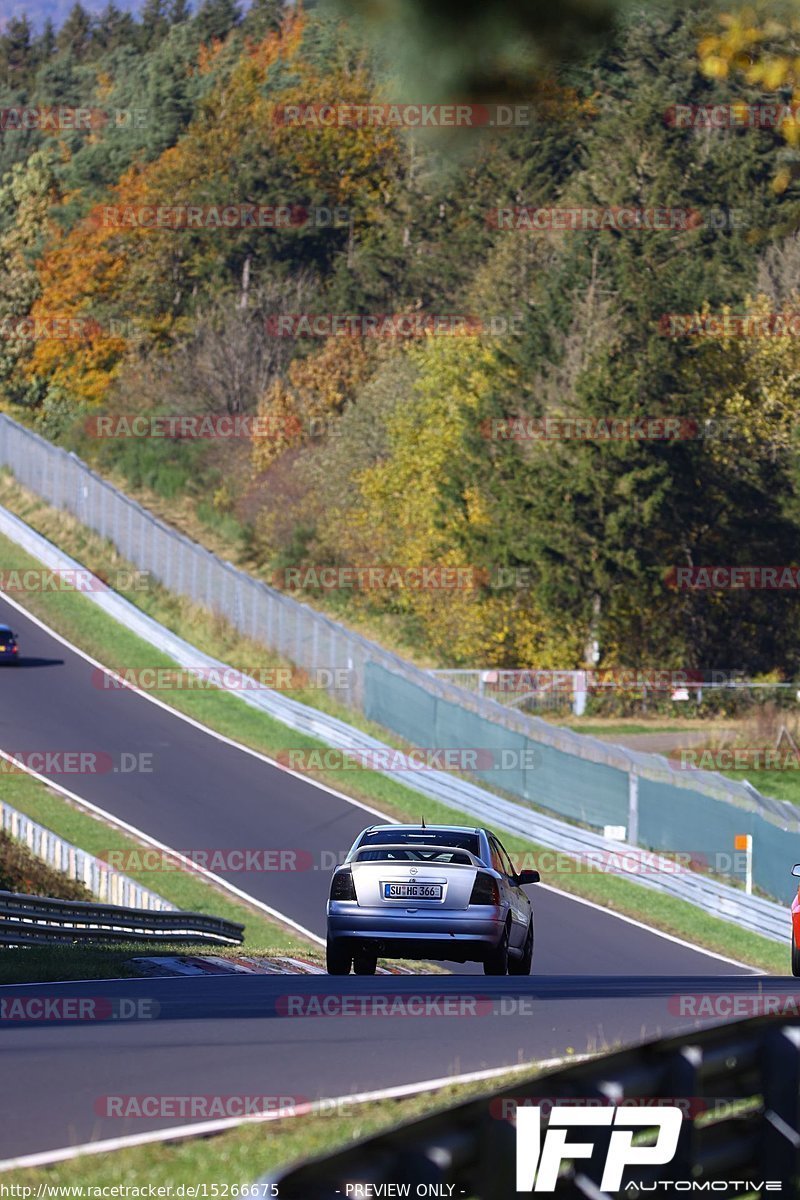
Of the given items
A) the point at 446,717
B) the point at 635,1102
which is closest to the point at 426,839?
the point at 635,1102

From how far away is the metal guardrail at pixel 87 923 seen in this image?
20188 mm

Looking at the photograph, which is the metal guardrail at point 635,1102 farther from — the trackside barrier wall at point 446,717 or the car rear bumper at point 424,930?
the trackside barrier wall at point 446,717

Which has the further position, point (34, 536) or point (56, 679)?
point (34, 536)

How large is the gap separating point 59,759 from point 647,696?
22.9 m

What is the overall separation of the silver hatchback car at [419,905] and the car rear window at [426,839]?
0.02 metres

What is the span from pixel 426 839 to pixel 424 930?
995mm

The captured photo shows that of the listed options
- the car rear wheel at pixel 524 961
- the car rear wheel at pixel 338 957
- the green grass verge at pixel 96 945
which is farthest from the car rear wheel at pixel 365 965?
the green grass verge at pixel 96 945

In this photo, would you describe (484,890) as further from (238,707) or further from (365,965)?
(238,707)

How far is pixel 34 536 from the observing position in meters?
59.7

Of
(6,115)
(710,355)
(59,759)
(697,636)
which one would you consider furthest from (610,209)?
(6,115)

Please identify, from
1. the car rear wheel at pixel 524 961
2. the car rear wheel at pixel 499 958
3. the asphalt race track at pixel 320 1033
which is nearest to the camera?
the asphalt race track at pixel 320 1033

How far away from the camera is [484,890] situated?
15.5m

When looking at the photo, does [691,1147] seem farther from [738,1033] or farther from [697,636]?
[697,636]

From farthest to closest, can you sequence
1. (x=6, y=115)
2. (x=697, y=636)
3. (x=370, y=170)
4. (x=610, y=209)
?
1. (x=6, y=115)
2. (x=370, y=170)
3. (x=610, y=209)
4. (x=697, y=636)
